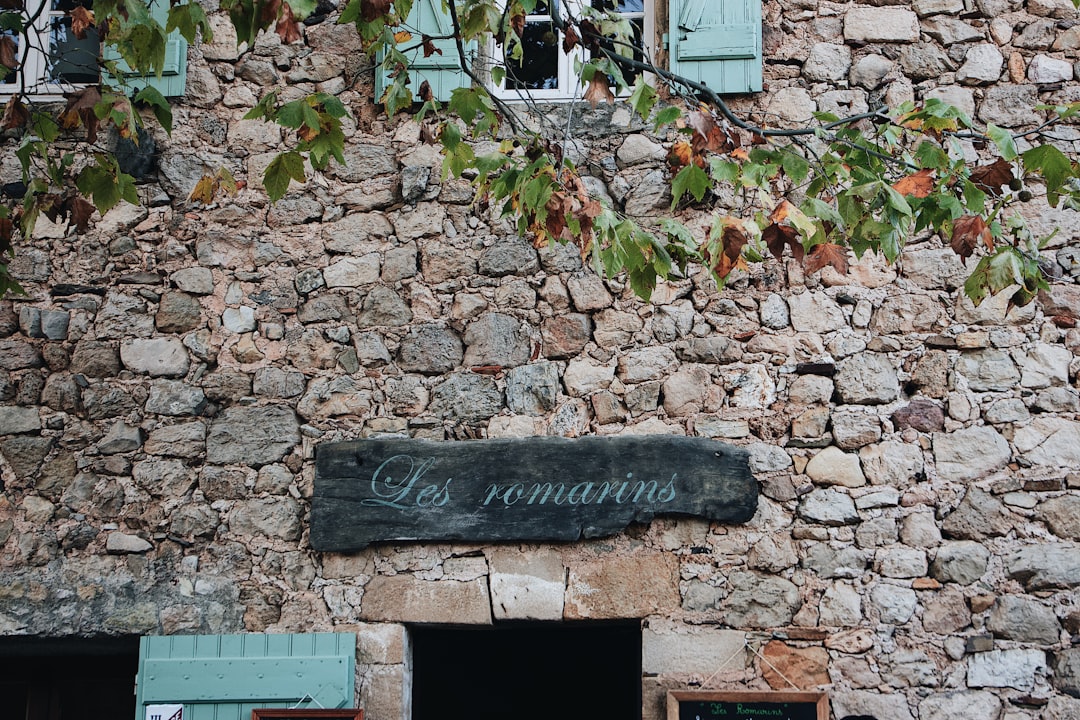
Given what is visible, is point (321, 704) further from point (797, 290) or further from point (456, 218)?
point (797, 290)

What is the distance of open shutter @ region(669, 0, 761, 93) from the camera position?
486cm

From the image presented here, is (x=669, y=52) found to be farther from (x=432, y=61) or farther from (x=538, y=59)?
(x=432, y=61)

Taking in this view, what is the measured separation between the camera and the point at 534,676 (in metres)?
7.34

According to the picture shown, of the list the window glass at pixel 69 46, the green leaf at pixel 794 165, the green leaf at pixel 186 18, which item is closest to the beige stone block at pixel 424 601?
the green leaf at pixel 794 165

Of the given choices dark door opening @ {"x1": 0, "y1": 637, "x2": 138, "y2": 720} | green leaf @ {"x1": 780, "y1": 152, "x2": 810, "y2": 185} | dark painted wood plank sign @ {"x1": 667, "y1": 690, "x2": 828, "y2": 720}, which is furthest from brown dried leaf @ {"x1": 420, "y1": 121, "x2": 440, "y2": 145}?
dark door opening @ {"x1": 0, "y1": 637, "x2": 138, "y2": 720}

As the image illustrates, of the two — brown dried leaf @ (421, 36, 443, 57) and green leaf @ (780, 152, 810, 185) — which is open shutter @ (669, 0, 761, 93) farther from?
green leaf @ (780, 152, 810, 185)

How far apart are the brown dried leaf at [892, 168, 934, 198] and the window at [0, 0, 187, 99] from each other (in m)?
3.10

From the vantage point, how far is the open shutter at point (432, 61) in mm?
4965

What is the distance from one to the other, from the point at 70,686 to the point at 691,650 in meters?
2.82

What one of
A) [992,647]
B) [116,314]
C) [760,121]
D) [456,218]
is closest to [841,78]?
[760,121]

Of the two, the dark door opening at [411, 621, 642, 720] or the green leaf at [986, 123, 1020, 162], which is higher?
the green leaf at [986, 123, 1020, 162]

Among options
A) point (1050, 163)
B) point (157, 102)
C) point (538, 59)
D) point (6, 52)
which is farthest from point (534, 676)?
point (6, 52)

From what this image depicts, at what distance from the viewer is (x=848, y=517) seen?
4445 millimetres

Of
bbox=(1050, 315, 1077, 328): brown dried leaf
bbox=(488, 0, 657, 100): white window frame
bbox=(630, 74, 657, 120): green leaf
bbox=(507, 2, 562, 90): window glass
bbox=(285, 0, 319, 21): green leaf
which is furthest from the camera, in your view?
bbox=(507, 2, 562, 90): window glass
